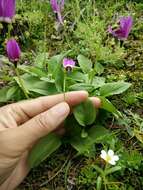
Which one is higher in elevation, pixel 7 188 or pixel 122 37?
pixel 122 37

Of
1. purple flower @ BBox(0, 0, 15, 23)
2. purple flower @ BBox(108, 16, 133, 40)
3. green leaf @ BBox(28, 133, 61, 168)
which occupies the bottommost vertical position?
green leaf @ BBox(28, 133, 61, 168)

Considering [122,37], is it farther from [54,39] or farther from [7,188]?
[7,188]

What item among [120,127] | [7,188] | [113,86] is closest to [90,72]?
[113,86]

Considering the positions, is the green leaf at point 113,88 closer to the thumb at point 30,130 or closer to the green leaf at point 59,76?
the green leaf at point 59,76

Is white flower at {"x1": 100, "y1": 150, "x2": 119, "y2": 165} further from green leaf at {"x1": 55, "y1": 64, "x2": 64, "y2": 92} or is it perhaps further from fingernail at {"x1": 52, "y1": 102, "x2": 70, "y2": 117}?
green leaf at {"x1": 55, "y1": 64, "x2": 64, "y2": 92}

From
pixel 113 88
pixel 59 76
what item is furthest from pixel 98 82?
pixel 59 76

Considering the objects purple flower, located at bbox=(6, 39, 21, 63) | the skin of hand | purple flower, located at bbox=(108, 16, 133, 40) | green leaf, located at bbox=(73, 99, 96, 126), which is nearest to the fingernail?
the skin of hand
